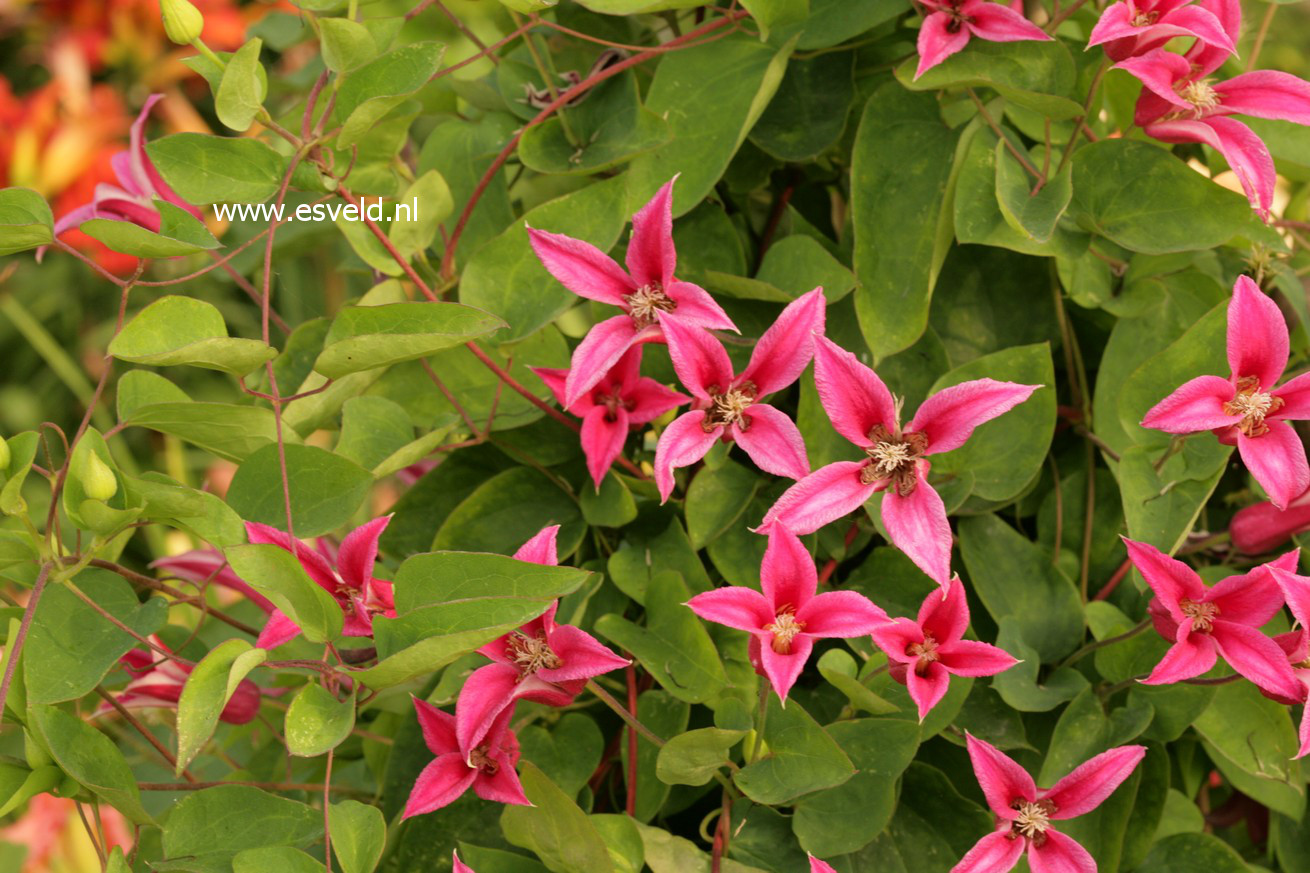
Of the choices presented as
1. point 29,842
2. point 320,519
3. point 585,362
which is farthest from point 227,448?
point 29,842

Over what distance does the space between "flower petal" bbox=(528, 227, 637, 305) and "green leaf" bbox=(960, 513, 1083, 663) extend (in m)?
0.20

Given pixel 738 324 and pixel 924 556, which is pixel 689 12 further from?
pixel 924 556

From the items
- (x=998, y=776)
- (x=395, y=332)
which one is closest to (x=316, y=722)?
(x=395, y=332)

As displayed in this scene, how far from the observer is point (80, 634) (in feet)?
1.55

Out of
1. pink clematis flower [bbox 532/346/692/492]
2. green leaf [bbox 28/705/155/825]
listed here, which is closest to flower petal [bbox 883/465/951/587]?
pink clematis flower [bbox 532/346/692/492]

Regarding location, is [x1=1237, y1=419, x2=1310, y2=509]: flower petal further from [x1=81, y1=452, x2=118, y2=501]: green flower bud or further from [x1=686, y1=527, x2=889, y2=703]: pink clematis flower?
[x1=81, y1=452, x2=118, y2=501]: green flower bud

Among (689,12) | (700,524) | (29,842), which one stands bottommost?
(29,842)

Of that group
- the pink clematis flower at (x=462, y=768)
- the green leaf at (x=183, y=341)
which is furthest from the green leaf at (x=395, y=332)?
the pink clematis flower at (x=462, y=768)

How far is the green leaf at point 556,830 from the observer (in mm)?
443

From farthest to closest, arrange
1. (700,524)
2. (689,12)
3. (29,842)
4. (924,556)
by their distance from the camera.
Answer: (29,842) < (689,12) < (700,524) < (924,556)

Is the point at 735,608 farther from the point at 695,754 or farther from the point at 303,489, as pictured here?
the point at 303,489

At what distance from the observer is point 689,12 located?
2.02ft

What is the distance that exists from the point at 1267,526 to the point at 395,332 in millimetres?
373

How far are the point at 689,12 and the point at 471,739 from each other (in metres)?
0.38
